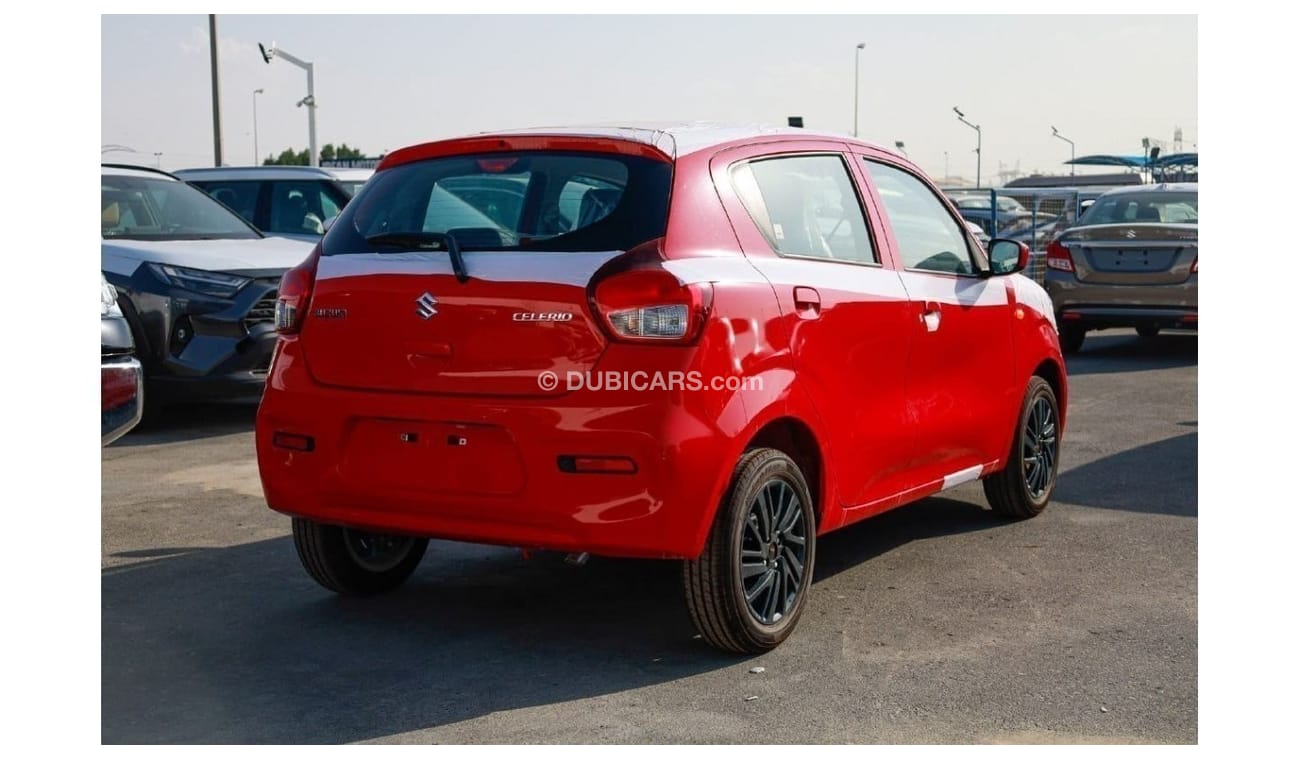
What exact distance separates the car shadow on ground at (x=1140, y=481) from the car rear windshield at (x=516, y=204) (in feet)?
12.4

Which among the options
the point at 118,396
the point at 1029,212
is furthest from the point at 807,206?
the point at 1029,212

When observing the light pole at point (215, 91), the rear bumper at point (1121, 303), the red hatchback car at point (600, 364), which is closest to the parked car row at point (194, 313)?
the red hatchback car at point (600, 364)

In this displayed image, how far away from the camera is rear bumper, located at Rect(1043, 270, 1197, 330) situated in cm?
1505

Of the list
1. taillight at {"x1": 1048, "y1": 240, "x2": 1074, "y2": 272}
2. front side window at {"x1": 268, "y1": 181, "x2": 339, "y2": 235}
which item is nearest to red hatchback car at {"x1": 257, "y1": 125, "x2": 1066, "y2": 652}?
front side window at {"x1": 268, "y1": 181, "x2": 339, "y2": 235}

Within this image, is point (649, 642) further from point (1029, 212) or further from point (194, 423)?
point (1029, 212)

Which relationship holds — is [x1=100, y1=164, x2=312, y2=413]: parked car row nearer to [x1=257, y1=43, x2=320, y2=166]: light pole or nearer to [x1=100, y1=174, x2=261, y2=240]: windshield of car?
[x1=100, y1=174, x2=261, y2=240]: windshield of car

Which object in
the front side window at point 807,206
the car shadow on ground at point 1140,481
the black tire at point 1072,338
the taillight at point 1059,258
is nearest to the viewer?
the front side window at point 807,206

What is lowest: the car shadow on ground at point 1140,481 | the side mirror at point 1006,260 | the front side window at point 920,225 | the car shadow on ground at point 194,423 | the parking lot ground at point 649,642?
the parking lot ground at point 649,642

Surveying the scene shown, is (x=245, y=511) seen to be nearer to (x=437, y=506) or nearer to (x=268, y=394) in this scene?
(x=268, y=394)

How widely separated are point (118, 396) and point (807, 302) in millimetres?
2907

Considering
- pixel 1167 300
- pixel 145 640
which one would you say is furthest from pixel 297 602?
pixel 1167 300

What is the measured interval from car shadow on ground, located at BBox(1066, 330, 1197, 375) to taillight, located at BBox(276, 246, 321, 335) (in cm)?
1014

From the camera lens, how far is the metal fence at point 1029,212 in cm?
2386

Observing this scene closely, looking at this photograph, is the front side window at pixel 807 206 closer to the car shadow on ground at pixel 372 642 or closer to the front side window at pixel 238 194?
the car shadow on ground at pixel 372 642
